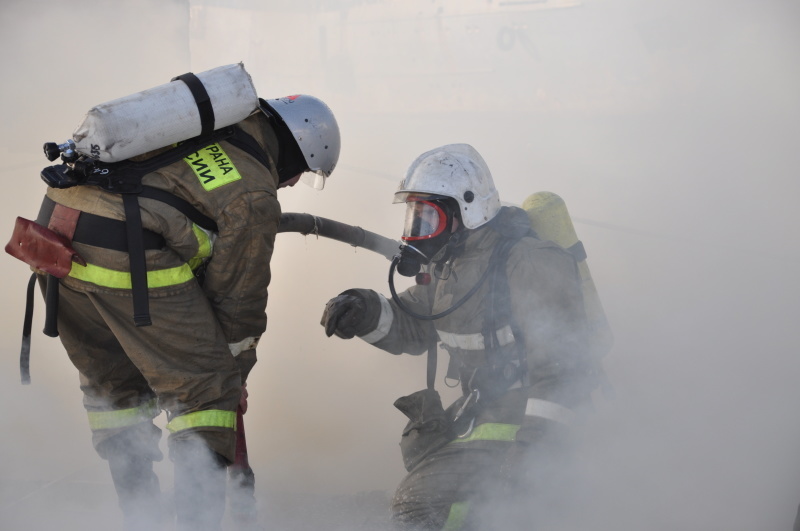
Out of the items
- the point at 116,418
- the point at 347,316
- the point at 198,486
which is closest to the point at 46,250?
the point at 116,418

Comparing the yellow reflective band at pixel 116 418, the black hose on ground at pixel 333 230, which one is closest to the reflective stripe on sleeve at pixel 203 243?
the yellow reflective band at pixel 116 418

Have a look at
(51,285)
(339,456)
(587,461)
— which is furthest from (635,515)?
(51,285)

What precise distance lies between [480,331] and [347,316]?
639 mm

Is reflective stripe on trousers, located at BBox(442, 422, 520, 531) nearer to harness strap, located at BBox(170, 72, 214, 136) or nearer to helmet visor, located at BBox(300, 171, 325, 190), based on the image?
helmet visor, located at BBox(300, 171, 325, 190)

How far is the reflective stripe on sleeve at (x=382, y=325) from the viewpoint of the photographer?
362 cm

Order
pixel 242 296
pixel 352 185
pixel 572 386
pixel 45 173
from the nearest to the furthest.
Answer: pixel 45 173 < pixel 242 296 < pixel 572 386 < pixel 352 185

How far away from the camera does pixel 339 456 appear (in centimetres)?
514

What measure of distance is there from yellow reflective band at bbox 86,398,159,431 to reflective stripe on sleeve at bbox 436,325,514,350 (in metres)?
1.44

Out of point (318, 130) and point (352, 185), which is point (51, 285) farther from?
point (352, 185)

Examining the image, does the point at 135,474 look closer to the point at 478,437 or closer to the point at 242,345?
the point at 242,345

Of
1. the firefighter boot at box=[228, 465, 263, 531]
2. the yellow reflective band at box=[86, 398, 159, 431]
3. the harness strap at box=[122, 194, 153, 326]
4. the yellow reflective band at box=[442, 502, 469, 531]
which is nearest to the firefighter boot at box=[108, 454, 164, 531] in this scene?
the yellow reflective band at box=[86, 398, 159, 431]

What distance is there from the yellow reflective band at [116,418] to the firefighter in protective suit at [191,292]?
0.54 feet

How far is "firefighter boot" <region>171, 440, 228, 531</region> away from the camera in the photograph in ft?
8.96

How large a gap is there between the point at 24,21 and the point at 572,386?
5328 mm
